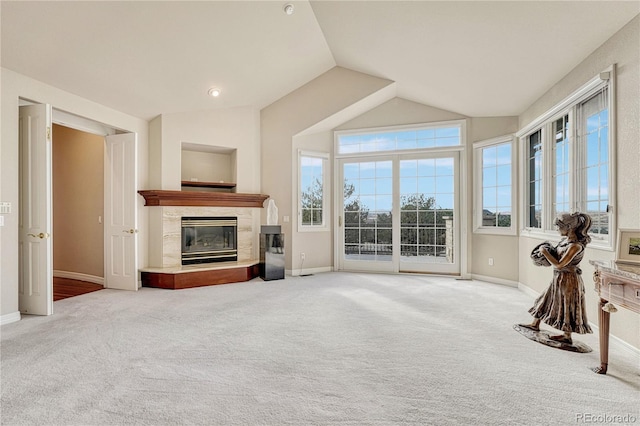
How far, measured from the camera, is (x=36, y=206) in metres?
3.53

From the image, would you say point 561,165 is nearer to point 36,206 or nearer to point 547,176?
point 547,176

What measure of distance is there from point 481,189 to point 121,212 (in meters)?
5.61

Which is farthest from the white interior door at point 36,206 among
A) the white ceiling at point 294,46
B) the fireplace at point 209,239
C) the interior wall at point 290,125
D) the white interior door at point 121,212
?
the interior wall at point 290,125

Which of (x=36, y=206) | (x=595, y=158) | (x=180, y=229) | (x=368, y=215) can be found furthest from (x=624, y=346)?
(x=36, y=206)

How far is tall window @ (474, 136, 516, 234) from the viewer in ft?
16.0

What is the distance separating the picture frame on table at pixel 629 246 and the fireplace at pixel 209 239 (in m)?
4.96

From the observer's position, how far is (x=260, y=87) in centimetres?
534

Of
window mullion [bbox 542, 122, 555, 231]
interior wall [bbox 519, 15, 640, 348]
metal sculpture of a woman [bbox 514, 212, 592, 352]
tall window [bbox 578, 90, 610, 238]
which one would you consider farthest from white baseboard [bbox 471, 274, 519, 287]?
metal sculpture of a woman [bbox 514, 212, 592, 352]

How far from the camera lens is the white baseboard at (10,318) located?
3.23 meters

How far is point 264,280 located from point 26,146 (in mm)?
3461

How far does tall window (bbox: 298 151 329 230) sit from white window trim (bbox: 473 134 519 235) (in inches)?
102

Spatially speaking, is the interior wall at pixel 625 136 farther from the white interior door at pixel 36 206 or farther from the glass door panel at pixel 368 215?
the white interior door at pixel 36 206

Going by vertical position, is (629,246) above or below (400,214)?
below

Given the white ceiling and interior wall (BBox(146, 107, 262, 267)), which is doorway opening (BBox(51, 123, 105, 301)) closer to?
interior wall (BBox(146, 107, 262, 267))
